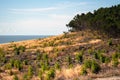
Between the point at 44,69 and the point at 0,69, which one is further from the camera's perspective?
the point at 0,69

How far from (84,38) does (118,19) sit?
7.25m

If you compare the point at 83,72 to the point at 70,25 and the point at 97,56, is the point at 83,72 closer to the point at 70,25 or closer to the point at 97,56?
the point at 97,56

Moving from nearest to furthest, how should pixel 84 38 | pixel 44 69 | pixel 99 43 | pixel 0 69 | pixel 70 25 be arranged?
1. pixel 44 69
2. pixel 0 69
3. pixel 99 43
4. pixel 84 38
5. pixel 70 25

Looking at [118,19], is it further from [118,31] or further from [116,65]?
[116,65]

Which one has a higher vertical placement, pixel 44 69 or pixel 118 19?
pixel 118 19

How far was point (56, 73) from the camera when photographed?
1986cm

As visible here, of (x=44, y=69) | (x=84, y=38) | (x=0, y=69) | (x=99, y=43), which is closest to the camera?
(x=44, y=69)

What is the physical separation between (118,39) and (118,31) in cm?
110

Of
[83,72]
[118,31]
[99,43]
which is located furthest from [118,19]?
[83,72]

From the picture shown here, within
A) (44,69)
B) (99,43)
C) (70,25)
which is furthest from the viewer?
(70,25)

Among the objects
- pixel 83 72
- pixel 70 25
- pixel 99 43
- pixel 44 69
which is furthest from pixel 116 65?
pixel 70 25

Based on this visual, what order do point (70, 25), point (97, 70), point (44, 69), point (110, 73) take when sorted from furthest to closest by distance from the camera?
point (70, 25), point (44, 69), point (97, 70), point (110, 73)

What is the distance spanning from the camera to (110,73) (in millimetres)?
17578

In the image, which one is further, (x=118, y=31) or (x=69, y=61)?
(x=118, y=31)
